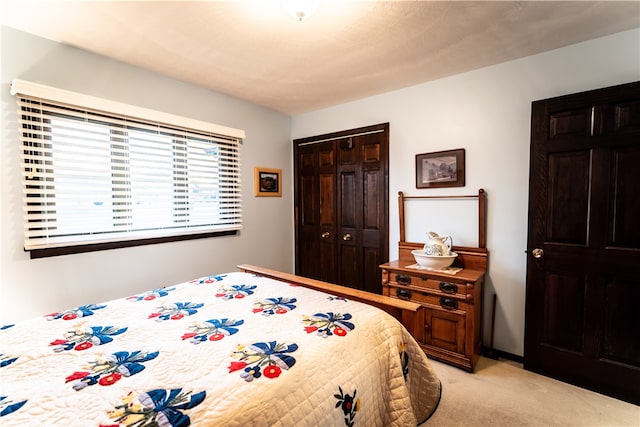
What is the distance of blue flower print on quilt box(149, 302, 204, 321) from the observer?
4.94 ft

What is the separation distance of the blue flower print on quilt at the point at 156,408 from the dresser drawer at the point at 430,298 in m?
1.97

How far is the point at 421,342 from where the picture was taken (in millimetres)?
2467

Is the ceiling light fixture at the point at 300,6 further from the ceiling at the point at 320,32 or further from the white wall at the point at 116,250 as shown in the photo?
the white wall at the point at 116,250

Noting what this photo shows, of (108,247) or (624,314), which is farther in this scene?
(108,247)

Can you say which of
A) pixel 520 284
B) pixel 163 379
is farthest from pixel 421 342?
pixel 163 379

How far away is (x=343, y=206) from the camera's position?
344cm

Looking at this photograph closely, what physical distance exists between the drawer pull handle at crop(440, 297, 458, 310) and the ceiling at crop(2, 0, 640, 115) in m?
1.94

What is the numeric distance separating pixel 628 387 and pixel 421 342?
4.23ft

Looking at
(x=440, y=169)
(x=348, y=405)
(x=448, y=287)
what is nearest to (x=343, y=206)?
(x=440, y=169)

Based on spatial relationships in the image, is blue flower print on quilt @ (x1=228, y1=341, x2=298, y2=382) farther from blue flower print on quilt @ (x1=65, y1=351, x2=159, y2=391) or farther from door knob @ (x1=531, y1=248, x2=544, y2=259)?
door knob @ (x1=531, y1=248, x2=544, y2=259)

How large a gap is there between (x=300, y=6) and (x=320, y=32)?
1.40 feet

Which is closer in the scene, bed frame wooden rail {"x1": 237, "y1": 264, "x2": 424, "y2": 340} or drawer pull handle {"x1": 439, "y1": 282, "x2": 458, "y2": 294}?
bed frame wooden rail {"x1": 237, "y1": 264, "x2": 424, "y2": 340}

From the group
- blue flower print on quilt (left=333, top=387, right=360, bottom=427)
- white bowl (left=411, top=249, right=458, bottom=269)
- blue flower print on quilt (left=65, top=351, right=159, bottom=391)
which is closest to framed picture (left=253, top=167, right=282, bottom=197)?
white bowl (left=411, top=249, right=458, bottom=269)

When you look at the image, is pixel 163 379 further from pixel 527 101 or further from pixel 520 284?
pixel 527 101
